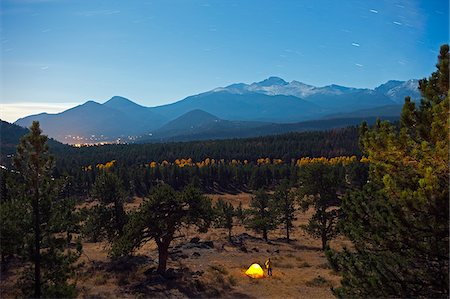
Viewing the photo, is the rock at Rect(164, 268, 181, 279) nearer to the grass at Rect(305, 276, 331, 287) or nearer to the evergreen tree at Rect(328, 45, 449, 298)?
the grass at Rect(305, 276, 331, 287)

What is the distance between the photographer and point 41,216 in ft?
60.8

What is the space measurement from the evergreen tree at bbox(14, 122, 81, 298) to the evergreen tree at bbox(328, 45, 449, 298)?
12963 mm

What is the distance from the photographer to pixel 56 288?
58.6 feet

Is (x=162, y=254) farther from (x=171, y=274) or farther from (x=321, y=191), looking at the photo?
(x=321, y=191)

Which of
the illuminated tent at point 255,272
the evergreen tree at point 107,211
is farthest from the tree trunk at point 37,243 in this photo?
the illuminated tent at point 255,272

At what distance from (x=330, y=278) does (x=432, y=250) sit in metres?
21.1

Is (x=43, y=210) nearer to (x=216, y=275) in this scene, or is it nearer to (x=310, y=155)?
(x=216, y=275)

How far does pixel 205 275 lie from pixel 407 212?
2274 cm

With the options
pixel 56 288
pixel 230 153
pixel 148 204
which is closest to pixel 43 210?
pixel 56 288

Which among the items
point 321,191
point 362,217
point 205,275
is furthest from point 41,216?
point 321,191

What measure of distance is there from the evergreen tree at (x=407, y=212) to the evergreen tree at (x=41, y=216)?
42.5ft

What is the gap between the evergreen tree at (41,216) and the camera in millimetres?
17625

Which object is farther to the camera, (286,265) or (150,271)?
(286,265)

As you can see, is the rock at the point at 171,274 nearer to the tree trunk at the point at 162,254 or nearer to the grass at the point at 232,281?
the tree trunk at the point at 162,254
